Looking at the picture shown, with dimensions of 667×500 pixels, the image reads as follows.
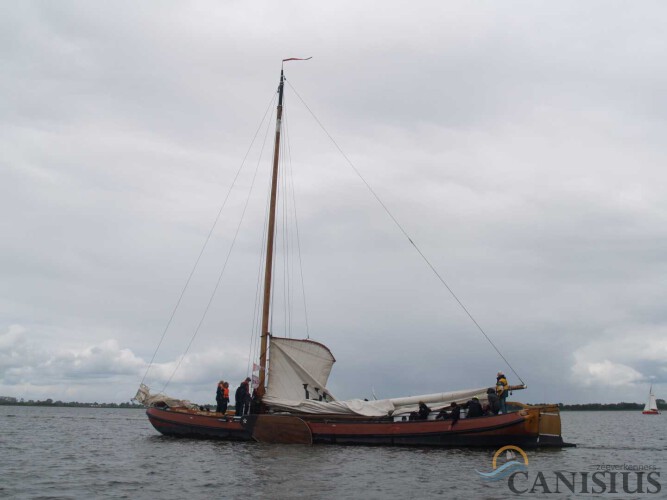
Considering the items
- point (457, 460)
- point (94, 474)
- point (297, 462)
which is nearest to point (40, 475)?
point (94, 474)

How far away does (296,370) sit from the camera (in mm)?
29859

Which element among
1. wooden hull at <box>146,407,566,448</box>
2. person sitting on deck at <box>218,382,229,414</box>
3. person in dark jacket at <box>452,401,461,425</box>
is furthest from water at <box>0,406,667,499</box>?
person sitting on deck at <box>218,382,229,414</box>

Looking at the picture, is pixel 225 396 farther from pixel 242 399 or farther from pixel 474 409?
pixel 474 409

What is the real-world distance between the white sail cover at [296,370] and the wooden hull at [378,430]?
58.7 inches

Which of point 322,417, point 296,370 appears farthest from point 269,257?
point 322,417

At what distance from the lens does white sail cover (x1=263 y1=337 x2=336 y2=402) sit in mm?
29703

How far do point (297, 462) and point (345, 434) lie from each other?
4885mm

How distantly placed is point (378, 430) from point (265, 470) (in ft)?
24.0

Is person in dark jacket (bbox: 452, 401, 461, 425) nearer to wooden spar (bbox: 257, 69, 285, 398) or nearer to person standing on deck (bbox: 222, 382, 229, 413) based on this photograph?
wooden spar (bbox: 257, 69, 285, 398)

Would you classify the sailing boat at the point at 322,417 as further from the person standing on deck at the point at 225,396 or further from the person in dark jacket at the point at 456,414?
the person standing on deck at the point at 225,396

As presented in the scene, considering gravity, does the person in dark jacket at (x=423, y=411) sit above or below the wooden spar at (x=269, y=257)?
below

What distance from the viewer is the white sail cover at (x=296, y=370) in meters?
29.7

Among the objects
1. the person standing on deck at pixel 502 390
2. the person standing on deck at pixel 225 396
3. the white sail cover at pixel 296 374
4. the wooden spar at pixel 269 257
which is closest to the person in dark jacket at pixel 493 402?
the person standing on deck at pixel 502 390

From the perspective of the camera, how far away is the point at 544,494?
59.4 ft
